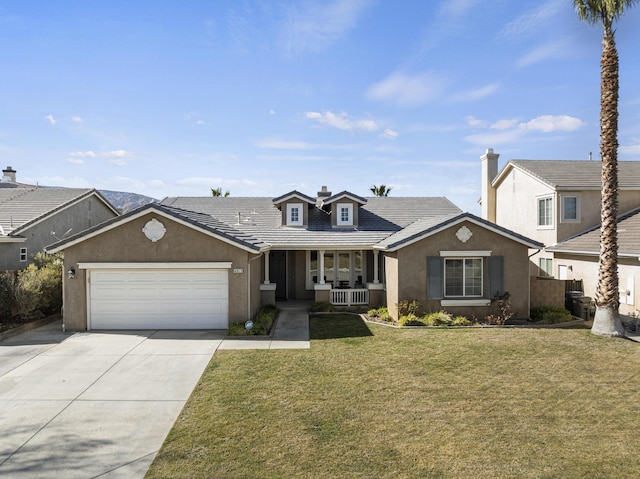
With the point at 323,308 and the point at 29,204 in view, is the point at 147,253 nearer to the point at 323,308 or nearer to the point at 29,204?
the point at 323,308

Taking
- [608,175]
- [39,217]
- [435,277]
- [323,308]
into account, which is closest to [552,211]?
[608,175]

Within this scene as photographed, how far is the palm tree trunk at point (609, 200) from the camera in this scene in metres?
13.1

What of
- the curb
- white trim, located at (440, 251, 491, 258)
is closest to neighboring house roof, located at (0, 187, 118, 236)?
the curb

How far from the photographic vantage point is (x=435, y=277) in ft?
50.1

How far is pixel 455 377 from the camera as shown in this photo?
9.48 metres

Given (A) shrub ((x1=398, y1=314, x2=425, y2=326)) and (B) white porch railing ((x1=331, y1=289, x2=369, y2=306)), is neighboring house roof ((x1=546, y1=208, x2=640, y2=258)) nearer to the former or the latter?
(A) shrub ((x1=398, y1=314, x2=425, y2=326))

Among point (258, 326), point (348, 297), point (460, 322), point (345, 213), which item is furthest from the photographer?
point (345, 213)

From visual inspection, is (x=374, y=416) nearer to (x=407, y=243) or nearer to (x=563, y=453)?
(x=563, y=453)

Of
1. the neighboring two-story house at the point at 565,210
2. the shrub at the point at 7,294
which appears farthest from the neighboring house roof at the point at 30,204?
the neighboring two-story house at the point at 565,210

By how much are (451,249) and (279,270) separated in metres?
9.15

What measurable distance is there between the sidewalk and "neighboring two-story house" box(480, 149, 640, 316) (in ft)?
40.0

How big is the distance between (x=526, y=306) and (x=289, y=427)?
472 inches

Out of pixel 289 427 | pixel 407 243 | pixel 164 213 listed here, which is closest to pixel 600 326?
pixel 407 243

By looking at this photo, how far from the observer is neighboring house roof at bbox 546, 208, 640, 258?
15.5 m
